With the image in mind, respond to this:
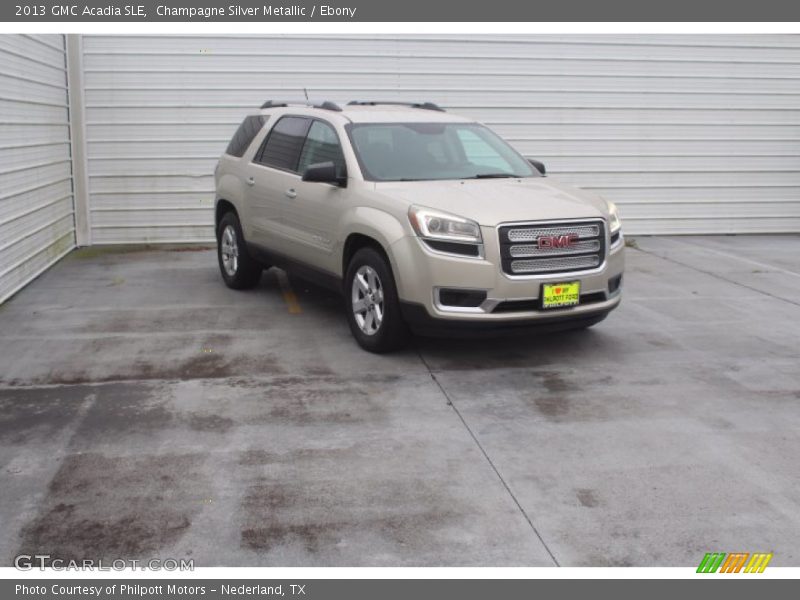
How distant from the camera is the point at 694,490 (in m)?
4.77

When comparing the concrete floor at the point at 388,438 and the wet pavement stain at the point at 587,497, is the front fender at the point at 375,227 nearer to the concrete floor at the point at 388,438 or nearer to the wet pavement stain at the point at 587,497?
the concrete floor at the point at 388,438

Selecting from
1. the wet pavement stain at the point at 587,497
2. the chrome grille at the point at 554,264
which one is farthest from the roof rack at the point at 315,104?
the wet pavement stain at the point at 587,497

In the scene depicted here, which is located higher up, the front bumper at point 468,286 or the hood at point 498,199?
the hood at point 498,199

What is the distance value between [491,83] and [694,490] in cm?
907

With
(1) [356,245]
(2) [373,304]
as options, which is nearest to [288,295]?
(1) [356,245]

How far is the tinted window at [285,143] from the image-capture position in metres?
8.50

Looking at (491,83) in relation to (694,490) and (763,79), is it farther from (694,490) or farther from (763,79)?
(694,490)

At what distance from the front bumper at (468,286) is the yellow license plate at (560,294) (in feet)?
0.12

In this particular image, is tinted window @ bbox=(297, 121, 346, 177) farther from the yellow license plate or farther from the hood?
the yellow license plate

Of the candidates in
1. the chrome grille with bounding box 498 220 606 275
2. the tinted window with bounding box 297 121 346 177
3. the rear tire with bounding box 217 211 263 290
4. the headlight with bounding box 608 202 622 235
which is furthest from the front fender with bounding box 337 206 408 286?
the rear tire with bounding box 217 211 263 290

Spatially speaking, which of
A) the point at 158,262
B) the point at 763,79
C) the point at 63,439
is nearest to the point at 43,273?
the point at 158,262

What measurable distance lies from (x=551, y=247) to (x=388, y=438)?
7.03ft

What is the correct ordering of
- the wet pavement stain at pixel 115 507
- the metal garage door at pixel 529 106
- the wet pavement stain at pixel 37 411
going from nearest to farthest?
the wet pavement stain at pixel 115 507 < the wet pavement stain at pixel 37 411 < the metal garage door at pixel 529 106

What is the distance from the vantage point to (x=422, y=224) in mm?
6773
